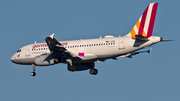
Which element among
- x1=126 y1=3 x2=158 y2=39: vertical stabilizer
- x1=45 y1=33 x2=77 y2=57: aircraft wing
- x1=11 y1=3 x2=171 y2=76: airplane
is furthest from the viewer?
x1=126 y1=3 x2=158 y2=39: vertical stabilizer

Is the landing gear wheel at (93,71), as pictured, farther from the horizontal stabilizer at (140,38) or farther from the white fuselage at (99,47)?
the horizontal stabilizer at (140,38)

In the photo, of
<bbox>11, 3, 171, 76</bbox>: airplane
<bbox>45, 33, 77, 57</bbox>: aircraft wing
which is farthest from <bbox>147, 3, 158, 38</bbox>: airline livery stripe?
<bbox>45, 33, 77, 57</bbox>: aircraft wing

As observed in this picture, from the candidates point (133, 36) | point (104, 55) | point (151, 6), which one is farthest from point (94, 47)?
point (151, 6)

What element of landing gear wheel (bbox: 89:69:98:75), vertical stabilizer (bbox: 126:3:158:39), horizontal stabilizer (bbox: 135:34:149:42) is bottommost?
landing gear wheel (bbox: 89:69:98:75)

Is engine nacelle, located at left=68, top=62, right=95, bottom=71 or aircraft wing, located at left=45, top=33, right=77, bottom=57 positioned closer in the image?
aircraft wing, located at left=45, top=33, right=77, bottom=57

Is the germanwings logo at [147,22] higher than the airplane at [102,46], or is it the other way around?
the germanwings logo at [147,22]

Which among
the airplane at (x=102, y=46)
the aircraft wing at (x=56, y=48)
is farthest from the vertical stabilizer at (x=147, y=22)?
the aircraft wing at (x=56, y=48)

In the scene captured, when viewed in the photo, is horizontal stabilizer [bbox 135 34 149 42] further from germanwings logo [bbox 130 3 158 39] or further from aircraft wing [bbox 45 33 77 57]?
aircraft wing [bbox 45 33 77 57]

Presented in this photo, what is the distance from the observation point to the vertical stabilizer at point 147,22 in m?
51.1

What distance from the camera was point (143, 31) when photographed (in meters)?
51.6

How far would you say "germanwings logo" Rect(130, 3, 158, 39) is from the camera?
51.1 m

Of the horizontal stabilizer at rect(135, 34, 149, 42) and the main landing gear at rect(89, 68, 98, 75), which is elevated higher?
the horizontal stabilizer at rect(135, 34, 149, 42)

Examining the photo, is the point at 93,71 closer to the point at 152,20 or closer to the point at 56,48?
the point at 56,48

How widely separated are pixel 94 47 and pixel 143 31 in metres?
6.75
